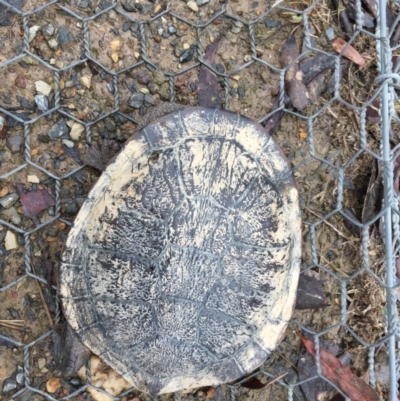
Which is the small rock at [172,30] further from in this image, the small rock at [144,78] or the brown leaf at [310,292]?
the brown leaf at [310,292]

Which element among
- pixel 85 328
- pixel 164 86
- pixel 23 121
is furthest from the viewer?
pixel 164 86

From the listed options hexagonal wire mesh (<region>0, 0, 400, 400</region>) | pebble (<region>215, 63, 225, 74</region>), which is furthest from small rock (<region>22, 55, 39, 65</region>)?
pebble (<region>215, 63, 225, 74</region>)

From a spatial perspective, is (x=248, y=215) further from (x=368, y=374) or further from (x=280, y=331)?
(x=368, y=374)

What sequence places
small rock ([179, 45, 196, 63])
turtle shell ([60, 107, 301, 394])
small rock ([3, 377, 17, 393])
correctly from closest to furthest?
turtle shell ([60, 107, 301, 394]) < small rock ([3, 377, 17, 393]) < small rock ([179, 45, 196, 63])

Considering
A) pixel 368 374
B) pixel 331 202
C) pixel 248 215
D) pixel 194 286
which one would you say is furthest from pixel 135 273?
pixel 368 374

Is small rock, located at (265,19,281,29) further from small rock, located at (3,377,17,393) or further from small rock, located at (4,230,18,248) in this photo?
small rock, located at (3,377,17,393)

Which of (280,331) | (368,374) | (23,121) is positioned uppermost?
(23,121)

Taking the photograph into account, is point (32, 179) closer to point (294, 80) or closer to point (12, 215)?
point (12, 215)
